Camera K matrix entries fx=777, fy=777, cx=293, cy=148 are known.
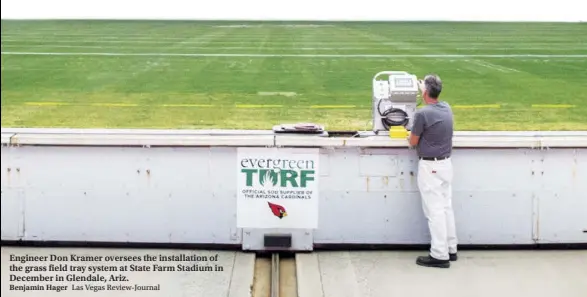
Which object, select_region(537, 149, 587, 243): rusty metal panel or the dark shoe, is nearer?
the dark shoe

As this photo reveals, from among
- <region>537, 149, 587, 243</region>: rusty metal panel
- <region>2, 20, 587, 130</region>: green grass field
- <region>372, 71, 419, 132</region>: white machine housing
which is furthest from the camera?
<region>2, 20, 587, 130</region>: green grass field

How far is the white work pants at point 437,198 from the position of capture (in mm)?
6016

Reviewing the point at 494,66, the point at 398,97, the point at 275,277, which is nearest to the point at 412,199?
the point at 398,97

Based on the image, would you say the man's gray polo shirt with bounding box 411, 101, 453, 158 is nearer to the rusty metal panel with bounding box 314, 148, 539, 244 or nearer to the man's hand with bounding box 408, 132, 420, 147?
the man's hand with bounding box 408, 132, 420, 147

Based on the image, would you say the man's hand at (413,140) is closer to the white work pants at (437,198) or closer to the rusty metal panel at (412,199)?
the white work pants at (437,198)

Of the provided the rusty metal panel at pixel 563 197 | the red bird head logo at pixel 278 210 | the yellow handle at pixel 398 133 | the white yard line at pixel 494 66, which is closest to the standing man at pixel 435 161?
the yellow handle at pixel 398 133

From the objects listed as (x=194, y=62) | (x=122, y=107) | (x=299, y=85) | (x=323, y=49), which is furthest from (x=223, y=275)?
(x=323, y=49)

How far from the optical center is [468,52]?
31.3m

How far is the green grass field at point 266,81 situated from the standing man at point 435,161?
7.60m

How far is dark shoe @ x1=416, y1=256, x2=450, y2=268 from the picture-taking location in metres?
6.11

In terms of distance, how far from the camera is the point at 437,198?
6.02 meters

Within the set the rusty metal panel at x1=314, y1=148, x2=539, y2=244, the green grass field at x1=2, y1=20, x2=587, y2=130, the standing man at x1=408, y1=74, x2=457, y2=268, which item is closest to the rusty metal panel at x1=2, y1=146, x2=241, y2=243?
the rusty metal panel at x1=314, y1=148, x2=539, y2=244

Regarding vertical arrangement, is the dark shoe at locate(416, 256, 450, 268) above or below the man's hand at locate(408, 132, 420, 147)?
below

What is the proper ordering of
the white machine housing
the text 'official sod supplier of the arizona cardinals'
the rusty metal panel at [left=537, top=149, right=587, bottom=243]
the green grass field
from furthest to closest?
1. the green grass field
2. the white machine housing
3. the rusty metal panel at [left=537, top=149, right=587, bottom=243]
4. the text 'official sod supplier of the arizona cardinals'
